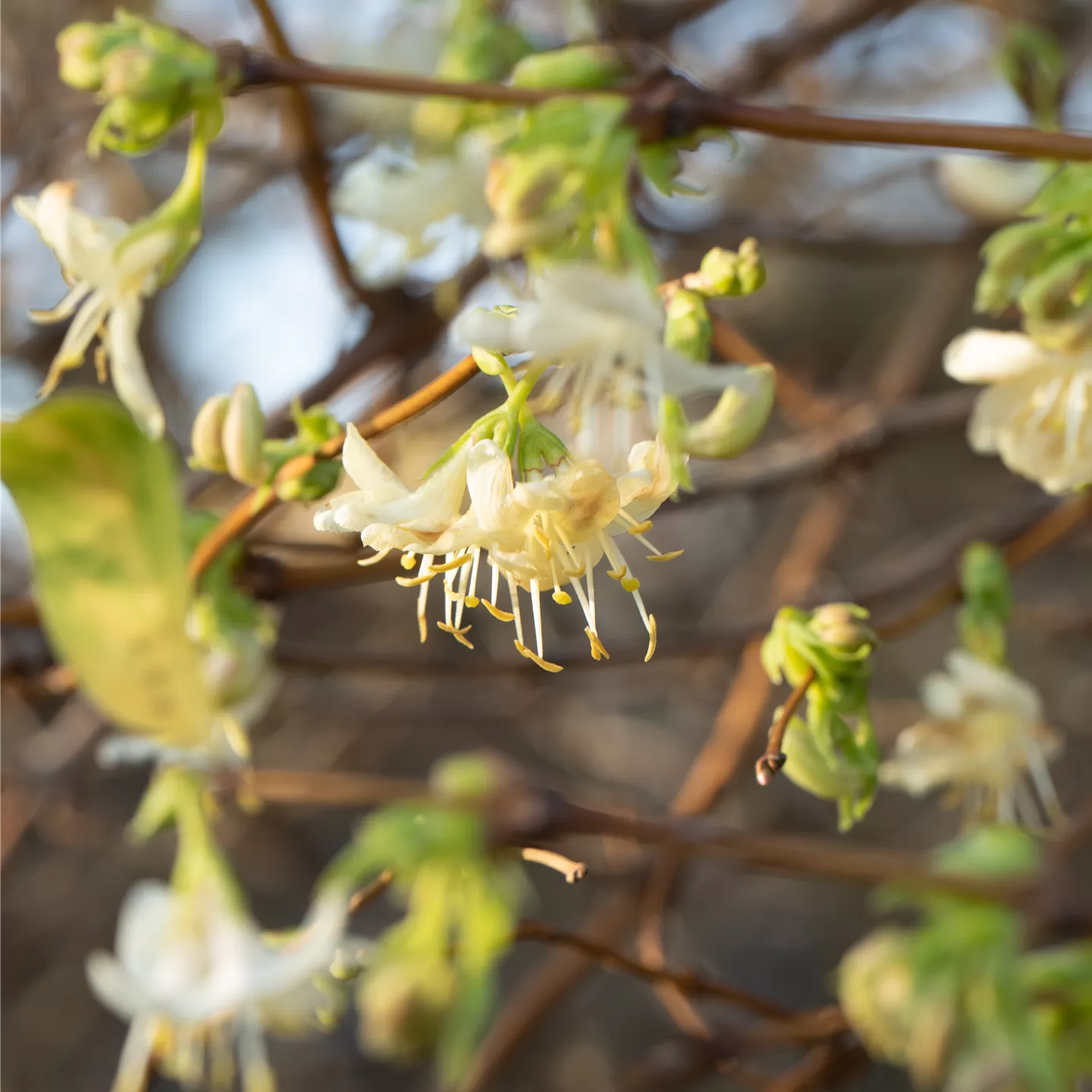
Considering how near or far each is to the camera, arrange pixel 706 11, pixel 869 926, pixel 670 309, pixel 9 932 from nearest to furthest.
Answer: pixel 670 309, pixel 706 11, pixel 9 932, pixel 869 926

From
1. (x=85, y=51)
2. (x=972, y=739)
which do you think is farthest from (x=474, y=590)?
(x=972, y=739)

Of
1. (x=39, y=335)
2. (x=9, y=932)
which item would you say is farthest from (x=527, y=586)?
(x=9, y=932)

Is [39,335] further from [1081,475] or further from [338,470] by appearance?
[1081,475]

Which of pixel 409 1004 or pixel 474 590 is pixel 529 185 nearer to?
pixel 474 590

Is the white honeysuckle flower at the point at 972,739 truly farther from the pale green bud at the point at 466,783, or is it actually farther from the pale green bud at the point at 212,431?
the pale green bud at the point at 212,431

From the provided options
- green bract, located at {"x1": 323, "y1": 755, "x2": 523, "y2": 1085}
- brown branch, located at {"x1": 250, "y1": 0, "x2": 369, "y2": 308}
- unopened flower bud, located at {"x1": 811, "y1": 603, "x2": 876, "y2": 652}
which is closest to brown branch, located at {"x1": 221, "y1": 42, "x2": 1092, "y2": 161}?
unopened flower bud, located at {"x1": 811, "y1": 603, "x2": 876, "y2": 652}

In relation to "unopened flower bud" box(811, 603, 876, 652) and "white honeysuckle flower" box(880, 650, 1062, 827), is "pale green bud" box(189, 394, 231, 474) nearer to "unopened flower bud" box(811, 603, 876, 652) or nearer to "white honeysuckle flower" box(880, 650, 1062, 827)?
"unopened flower bud" box(811, 603, 876, 652)
